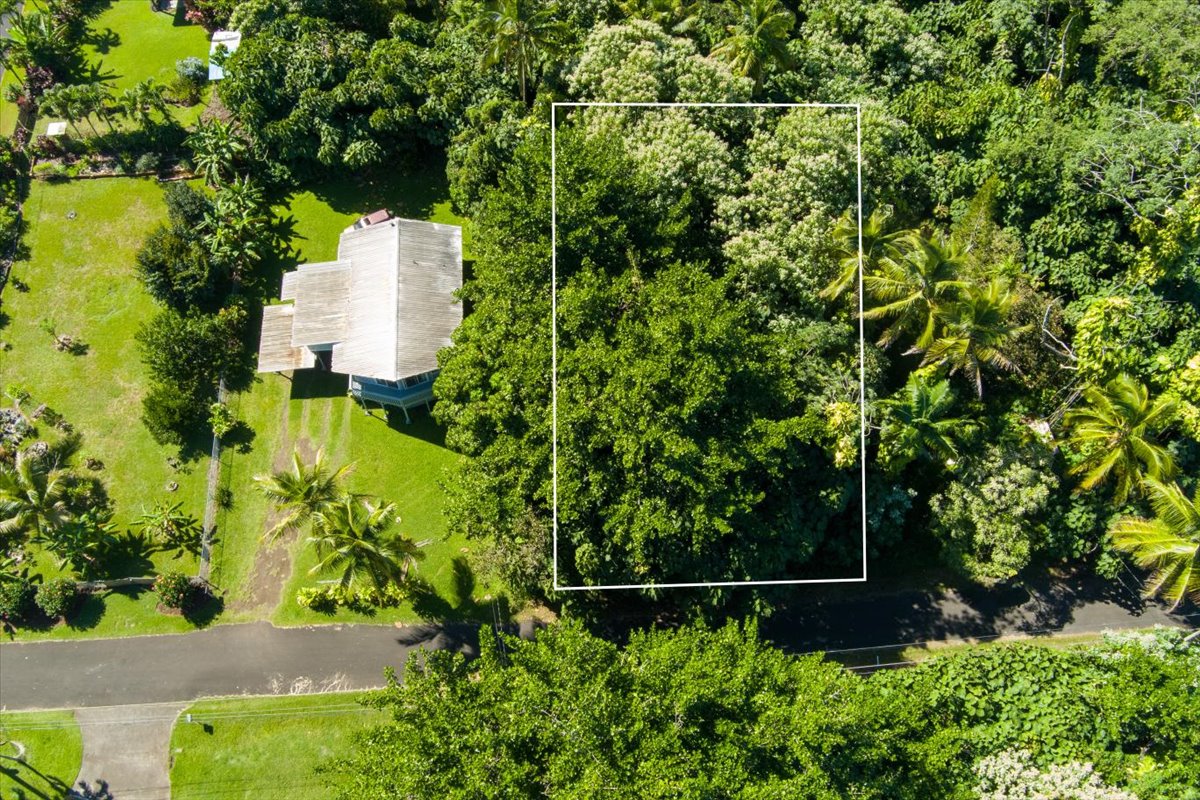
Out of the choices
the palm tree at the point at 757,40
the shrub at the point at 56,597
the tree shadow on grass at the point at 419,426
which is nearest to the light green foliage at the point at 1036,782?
the tree shadow on grass at the point at 419,426

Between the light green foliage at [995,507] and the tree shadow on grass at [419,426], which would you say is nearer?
the light green foliage at [995,507]

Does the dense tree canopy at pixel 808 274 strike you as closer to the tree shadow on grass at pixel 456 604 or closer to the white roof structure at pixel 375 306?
the white roof structure at pixel 375 306

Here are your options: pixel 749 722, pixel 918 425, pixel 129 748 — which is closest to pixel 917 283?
pixel 918 425

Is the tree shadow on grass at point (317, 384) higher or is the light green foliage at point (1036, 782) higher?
the tree shadow on grass at point (317, 384)

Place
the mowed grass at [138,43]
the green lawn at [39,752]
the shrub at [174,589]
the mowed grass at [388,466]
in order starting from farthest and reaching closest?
the mowed grass at [138,43] < the mowed grass at [388,466] < the shrub at [174,589] < the green lawn at [39,752]

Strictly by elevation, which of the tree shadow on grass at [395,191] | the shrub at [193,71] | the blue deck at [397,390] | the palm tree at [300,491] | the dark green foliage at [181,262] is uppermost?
the shrub at [193,71]

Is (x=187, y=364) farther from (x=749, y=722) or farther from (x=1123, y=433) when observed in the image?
(x=1123, y=433)

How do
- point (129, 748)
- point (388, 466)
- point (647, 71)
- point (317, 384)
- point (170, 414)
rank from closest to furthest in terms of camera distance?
1. point (129, 748)
2. point (647, 71)
3. point (170, 414)
4. point (388, 466)
5. point (317, 384)
